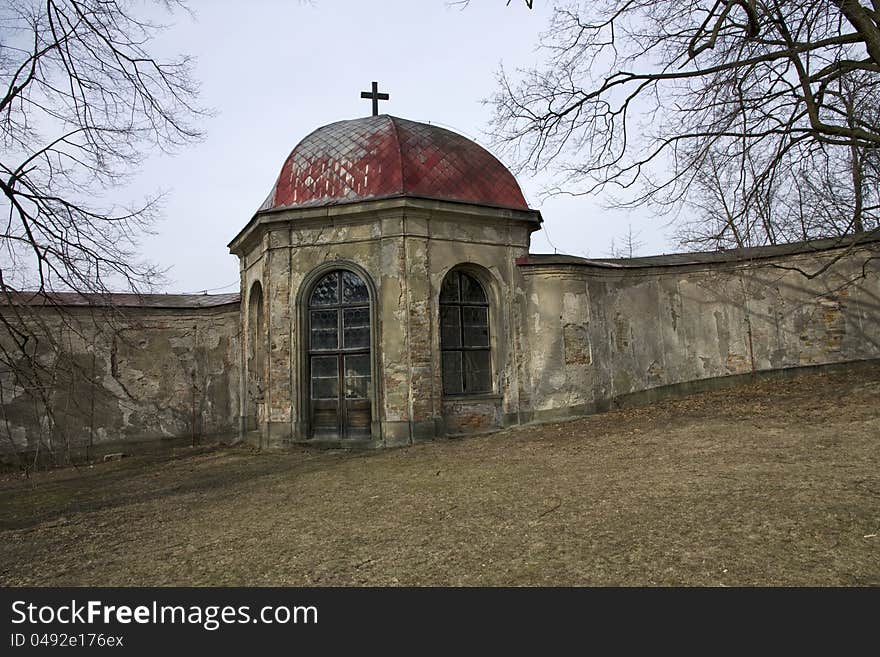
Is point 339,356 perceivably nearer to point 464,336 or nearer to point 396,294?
point 396,294

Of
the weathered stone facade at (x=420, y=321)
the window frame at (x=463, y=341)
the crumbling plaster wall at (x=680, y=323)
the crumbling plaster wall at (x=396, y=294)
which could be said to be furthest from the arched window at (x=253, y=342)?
the crumbling plaster wall at (x=680, y=323)

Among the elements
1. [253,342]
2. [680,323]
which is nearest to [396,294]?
[253,342]

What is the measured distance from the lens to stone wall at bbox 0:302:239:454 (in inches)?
463

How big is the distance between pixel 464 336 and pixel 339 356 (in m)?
2.32

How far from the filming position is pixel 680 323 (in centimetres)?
1311

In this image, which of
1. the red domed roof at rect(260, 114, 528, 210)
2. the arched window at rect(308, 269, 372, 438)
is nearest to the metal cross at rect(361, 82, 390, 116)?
the red domed roof at rect(260, 114, 528, 210)

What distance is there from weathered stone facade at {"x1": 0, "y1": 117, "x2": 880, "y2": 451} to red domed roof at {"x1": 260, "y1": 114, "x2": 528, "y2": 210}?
4cm

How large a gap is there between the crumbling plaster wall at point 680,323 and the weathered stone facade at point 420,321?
0.03 m

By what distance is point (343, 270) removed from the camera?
445 inches

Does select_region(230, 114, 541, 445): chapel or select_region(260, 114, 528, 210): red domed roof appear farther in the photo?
select_region(260, 114, 528, 210): red domed roof

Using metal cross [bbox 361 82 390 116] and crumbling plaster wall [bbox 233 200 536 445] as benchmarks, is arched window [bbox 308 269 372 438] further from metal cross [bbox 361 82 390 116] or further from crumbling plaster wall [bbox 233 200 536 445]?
metal cross [bbox 361 82 390 116]

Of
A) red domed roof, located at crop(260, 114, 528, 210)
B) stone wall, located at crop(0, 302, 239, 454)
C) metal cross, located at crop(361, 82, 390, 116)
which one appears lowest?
stone wall, located at crop(0, 302, 239, 454)

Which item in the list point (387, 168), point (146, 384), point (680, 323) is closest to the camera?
point (387, 168)
